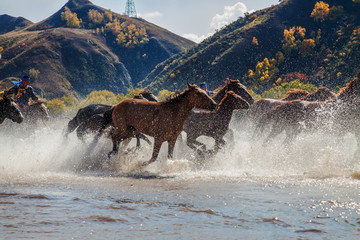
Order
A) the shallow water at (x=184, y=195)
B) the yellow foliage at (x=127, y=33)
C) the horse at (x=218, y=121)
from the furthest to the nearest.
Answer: the yellow foliage at (x=127, y=33) < the horse at (x=218, y=121) < the shallow water at (x=184, y=195)

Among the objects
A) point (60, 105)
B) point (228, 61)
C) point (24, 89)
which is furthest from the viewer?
point (228, 61)

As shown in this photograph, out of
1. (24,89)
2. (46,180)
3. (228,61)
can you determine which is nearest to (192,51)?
(228,61)

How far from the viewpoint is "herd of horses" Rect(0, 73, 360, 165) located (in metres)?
9.93

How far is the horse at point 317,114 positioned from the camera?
36.1ft

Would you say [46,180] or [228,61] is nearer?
[46,180]

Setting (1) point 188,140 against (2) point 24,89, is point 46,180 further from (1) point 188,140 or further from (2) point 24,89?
(2) point 24,89

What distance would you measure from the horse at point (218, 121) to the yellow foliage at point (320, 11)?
229ft

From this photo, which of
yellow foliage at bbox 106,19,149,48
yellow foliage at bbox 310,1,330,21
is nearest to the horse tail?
yellow foliage at bbox 310,1,330,21

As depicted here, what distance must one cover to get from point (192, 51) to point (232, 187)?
83.9 m

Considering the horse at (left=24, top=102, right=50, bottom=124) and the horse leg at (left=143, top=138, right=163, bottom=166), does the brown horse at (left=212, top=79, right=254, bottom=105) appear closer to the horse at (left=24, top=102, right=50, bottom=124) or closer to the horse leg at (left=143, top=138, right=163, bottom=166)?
the horse leg at (left=143, top=138, right=163, bottom=166)

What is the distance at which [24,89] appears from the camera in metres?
13.9

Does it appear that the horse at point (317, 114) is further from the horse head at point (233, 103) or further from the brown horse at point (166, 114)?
the brown horse at point (166, 114)

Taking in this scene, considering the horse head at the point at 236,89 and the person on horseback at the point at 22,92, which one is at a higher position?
the horse head at the point at 236,89

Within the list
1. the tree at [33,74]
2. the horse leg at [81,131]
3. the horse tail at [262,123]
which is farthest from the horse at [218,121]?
the tree at [33,74]
